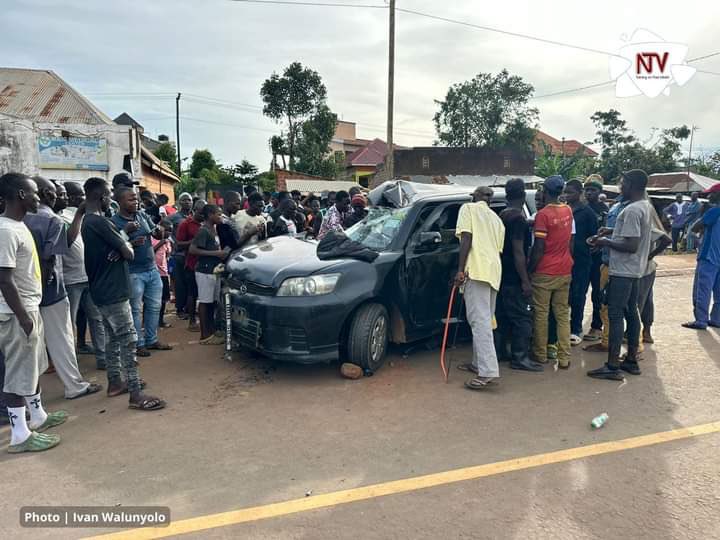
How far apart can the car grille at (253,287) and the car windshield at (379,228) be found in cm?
127

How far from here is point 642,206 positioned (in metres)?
4.77

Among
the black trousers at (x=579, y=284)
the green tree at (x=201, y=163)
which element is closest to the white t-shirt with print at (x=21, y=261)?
the black trousers at (x=579, y=284)

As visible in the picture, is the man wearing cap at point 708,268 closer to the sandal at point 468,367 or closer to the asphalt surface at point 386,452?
the asphalt surface at point 386,452

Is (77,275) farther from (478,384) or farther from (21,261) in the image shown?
(478,384)

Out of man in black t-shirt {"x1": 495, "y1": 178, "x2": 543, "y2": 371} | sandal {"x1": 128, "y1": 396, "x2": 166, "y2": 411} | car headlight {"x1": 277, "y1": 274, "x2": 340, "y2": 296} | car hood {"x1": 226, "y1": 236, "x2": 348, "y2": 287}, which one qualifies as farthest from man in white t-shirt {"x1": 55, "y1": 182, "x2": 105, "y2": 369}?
man in black t-shirt {"x1": 495, "y1": 178, "x2": 543, "y2": 371}

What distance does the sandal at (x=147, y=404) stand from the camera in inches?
165

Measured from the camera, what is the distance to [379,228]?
561 centimetres

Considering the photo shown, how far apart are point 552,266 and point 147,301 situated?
14.9ft

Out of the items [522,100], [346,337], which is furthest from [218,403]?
[522,100]

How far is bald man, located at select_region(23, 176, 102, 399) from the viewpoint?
406 cm

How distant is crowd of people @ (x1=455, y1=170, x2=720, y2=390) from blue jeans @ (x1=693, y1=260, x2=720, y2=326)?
1.36 metres

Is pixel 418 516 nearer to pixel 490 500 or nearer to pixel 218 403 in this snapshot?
pixel 490 500

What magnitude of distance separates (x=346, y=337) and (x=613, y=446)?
8.02 feet

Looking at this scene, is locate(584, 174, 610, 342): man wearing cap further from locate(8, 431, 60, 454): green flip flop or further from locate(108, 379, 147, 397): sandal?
locate(8, 431, 60, 454): green flip flop
